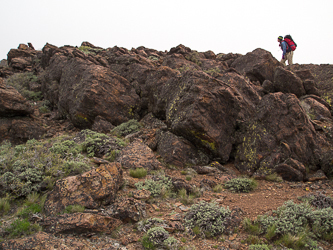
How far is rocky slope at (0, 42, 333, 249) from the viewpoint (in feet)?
22.0

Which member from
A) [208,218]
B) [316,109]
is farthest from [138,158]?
[316,109]

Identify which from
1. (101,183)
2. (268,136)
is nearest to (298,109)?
(268,136)

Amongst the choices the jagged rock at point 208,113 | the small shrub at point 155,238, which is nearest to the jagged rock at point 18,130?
the jagged rock at point 208,113

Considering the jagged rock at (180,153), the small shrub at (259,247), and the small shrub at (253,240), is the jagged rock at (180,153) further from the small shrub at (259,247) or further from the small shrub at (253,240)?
the small shrub at (259,247)

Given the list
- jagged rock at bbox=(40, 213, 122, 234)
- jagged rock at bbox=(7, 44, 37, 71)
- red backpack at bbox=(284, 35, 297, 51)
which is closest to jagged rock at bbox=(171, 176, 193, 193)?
jagged rock at bbox=(40, 213, 122, 234)

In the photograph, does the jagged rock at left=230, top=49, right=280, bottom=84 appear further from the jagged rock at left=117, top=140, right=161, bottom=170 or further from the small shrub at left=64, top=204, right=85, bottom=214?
the small shrub at left=64, top=204, right=85, bottom=214

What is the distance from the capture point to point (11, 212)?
715 centimetres

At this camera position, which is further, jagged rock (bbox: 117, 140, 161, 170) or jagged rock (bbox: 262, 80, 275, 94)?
jagged rock (bbox: 262, 80, 275, 94)

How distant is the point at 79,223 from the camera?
5.96m

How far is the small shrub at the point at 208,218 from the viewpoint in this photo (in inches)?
245

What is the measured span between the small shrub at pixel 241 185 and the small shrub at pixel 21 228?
268 inches

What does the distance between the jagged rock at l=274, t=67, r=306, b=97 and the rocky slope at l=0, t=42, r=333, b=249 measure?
7cm

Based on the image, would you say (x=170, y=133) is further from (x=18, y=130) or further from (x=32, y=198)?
(x=18, y=130)

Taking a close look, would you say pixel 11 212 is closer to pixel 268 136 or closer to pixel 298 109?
pixel 268 136
